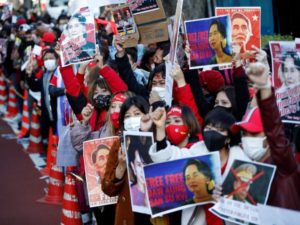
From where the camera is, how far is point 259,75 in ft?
14.3

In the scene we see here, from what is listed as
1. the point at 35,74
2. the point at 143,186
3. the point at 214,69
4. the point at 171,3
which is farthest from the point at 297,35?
the point at 143,186

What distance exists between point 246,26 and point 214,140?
1762mm

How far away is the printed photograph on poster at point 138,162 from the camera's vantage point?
5.30m

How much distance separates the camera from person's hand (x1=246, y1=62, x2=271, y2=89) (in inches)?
170

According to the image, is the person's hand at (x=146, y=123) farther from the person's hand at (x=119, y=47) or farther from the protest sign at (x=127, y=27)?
the protest sign at (x=127, y=27)

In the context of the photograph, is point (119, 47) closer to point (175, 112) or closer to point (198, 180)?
point (175, 112)

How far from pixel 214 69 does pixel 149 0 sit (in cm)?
108

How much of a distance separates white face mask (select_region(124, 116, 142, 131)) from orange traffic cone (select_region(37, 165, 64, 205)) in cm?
413

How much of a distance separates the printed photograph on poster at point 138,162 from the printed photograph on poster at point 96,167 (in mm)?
810

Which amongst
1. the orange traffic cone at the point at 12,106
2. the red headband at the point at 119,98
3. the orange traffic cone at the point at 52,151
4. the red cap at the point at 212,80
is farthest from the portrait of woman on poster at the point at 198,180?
the orange traffic cone at the point at 12,106

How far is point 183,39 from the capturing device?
7.04m

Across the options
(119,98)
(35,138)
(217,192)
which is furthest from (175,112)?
(35,138)

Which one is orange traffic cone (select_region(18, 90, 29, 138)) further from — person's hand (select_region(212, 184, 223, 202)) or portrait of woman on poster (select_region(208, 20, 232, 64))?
person's hand (select_region(212, 184, 223, 202))

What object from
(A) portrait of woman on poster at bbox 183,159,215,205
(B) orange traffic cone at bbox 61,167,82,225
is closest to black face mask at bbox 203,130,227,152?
(A) portrait of woman on poster at bbox 183,159,215,205
